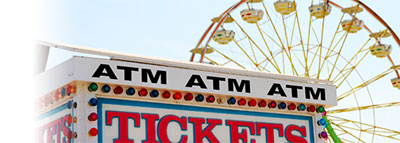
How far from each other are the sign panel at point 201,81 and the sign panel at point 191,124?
23 centimetres

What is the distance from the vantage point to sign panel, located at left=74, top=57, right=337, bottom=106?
652 centimetres

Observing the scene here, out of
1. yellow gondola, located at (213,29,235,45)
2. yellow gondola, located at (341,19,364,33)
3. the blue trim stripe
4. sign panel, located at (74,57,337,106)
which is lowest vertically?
the blue trim stripe

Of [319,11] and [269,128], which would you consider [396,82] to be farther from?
[269,128]

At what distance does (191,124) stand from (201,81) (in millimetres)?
469

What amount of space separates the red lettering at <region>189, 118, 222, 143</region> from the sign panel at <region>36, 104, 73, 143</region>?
1.33 meters

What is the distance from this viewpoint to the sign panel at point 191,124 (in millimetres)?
6684

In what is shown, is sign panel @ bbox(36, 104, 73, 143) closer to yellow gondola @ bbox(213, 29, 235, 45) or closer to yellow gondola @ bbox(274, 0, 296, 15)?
yellow gondola @ bbox(213, 29, 235, 45)

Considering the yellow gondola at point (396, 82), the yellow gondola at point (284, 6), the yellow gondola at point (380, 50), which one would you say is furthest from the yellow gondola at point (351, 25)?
the yellow gondola at point (396, 82)

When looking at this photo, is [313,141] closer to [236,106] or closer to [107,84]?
[236,106]

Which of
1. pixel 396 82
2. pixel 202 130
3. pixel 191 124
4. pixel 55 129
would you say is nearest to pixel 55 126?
pixel 55 129

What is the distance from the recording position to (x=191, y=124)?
23.5 feet

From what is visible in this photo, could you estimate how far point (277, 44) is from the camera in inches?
806

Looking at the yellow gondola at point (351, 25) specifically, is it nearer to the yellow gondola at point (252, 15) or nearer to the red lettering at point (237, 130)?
the yellow gondola at point (252, 15)

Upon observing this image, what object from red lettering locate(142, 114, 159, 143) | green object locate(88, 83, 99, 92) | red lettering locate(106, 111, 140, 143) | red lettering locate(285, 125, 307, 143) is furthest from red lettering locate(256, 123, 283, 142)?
green object locate(88, 83, 99, 92)
